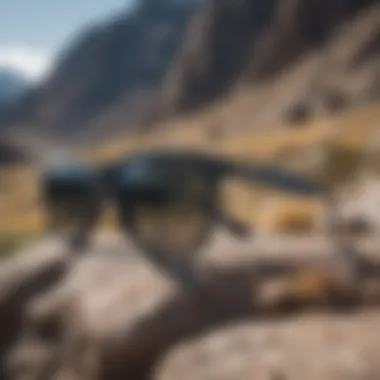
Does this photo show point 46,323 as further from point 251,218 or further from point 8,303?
point 251,218

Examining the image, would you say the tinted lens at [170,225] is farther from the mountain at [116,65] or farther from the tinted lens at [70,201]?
the mountain at [116,65]

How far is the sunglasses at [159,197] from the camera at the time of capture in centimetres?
46

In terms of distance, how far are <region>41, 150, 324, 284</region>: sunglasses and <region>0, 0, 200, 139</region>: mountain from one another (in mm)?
110

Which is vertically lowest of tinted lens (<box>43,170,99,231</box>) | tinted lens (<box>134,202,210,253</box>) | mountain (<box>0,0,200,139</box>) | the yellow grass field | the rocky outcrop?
the rocky outcrop

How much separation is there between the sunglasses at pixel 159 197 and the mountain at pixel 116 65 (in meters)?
0.11

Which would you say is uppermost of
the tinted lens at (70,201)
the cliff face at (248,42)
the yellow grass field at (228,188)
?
the cliff face at (248,42)

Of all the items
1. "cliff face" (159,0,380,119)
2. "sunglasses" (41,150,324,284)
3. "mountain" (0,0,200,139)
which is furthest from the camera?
"cliff face" (159,0,380,119)

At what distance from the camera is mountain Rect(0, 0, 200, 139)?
2.05 feet

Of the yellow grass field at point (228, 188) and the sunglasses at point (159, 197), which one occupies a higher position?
the yellow grass field at point (228, 188)

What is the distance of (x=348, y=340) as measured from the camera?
0.35 meters

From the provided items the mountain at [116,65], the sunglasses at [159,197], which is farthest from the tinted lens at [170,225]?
the mountain at [116,65]

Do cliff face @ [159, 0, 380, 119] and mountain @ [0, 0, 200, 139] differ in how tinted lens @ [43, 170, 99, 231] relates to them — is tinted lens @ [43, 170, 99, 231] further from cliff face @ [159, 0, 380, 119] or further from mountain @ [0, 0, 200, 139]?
cliff face @ [159, 0, 380, 119]

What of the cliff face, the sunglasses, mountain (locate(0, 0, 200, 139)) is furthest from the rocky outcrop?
the cliff face

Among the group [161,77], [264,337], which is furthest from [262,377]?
[161,77]
